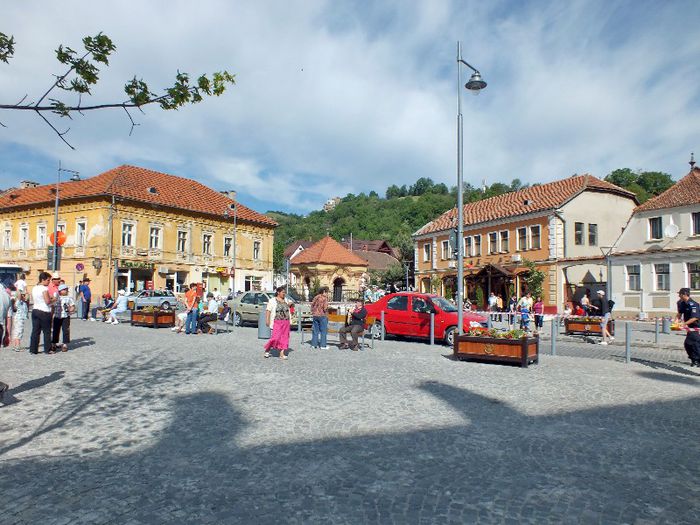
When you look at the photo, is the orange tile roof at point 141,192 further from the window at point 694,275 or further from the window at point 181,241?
the window at point 694,275

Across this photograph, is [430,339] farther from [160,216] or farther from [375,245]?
Answer: [375,245]

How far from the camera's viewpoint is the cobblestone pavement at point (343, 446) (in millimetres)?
4203

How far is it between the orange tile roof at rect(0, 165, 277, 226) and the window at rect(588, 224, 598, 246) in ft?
95.7

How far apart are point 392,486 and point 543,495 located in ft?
4.09

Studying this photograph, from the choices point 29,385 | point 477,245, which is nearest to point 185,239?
point 477,245

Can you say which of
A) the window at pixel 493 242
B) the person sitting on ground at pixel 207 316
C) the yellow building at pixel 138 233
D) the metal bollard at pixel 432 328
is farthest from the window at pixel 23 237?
the metal bollard at pixel 432 328

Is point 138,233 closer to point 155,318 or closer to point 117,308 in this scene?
point 117,308

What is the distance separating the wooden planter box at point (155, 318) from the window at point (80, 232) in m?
22.4

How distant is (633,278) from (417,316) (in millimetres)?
21612

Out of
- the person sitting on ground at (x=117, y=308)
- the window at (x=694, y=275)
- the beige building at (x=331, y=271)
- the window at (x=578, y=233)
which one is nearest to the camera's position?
the person sitting on ground at (x=117, y=308)

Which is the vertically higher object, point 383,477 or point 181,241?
point 181,241

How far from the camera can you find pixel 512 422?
272 inches

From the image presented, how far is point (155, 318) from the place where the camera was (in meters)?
21.6

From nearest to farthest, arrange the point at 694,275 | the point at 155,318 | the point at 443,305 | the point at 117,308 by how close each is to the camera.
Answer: the point at 443,305
the point at 155,318
the point at 117,308
the point at 694,275
